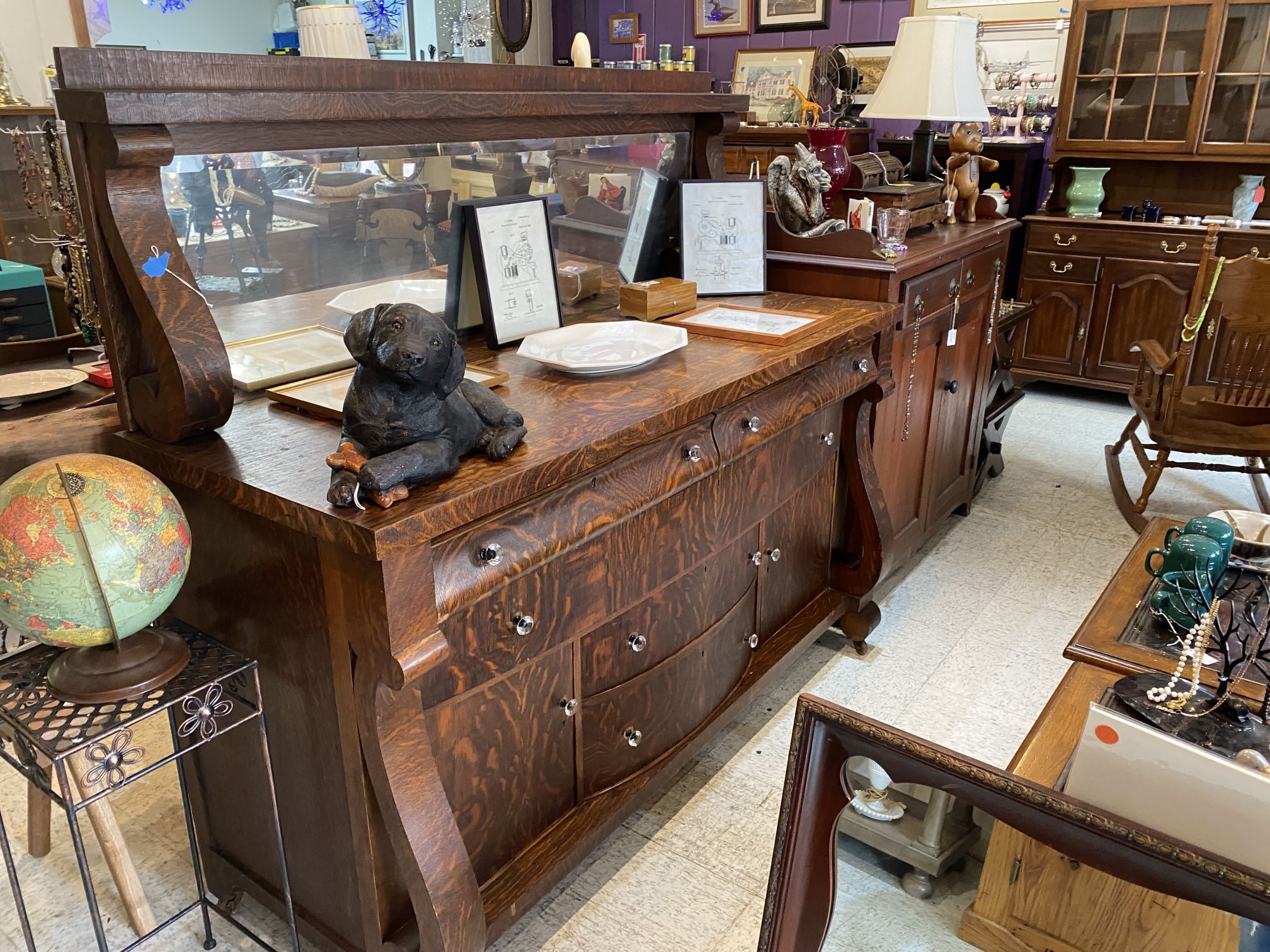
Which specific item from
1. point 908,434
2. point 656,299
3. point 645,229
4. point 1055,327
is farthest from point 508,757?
point 1055,327

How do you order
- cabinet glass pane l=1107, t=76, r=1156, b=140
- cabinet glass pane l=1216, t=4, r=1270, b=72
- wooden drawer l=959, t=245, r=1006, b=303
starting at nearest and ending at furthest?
wooden drawer l=959, t=245, r=1006, b=303 < cabinet glass pane l=1216, t=4, r=1270, b=72 < cabinet glass pane l=1107, t=76, r=1156, b=140

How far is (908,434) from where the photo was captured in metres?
2.69

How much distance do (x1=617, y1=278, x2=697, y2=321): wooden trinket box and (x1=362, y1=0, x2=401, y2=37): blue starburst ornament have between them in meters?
4.20

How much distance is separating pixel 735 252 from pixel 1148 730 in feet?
5.05

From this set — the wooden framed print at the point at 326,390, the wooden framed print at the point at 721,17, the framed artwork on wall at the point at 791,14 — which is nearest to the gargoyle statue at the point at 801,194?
the wooden framed print at the point at 326,390

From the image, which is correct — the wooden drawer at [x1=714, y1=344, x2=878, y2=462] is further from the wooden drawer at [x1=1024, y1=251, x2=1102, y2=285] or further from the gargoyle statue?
the wooden drawer at [x1=1024, y1=251, x2=1102, y2=285]

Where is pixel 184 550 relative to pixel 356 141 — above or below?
below

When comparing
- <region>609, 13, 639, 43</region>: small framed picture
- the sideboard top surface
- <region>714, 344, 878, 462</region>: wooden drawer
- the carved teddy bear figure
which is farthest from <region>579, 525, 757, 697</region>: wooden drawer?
<region>609, 13, 639, 43</region>: small framed picture

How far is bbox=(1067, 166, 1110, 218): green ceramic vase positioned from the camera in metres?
4.41

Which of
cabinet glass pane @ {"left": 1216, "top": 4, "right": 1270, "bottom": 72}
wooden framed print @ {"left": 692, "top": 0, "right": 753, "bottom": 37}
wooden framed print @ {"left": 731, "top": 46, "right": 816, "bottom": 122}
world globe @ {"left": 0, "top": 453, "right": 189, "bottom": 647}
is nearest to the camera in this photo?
world globe @ {"left": 0, "top": 453, "right": 189, "bottom": 647}

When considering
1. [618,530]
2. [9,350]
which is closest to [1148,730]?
[618,530]

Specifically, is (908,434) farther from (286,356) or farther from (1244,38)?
(1244,38)

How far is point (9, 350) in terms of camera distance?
73.2 inches

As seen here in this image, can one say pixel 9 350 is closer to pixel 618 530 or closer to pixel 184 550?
pixel 184 550
